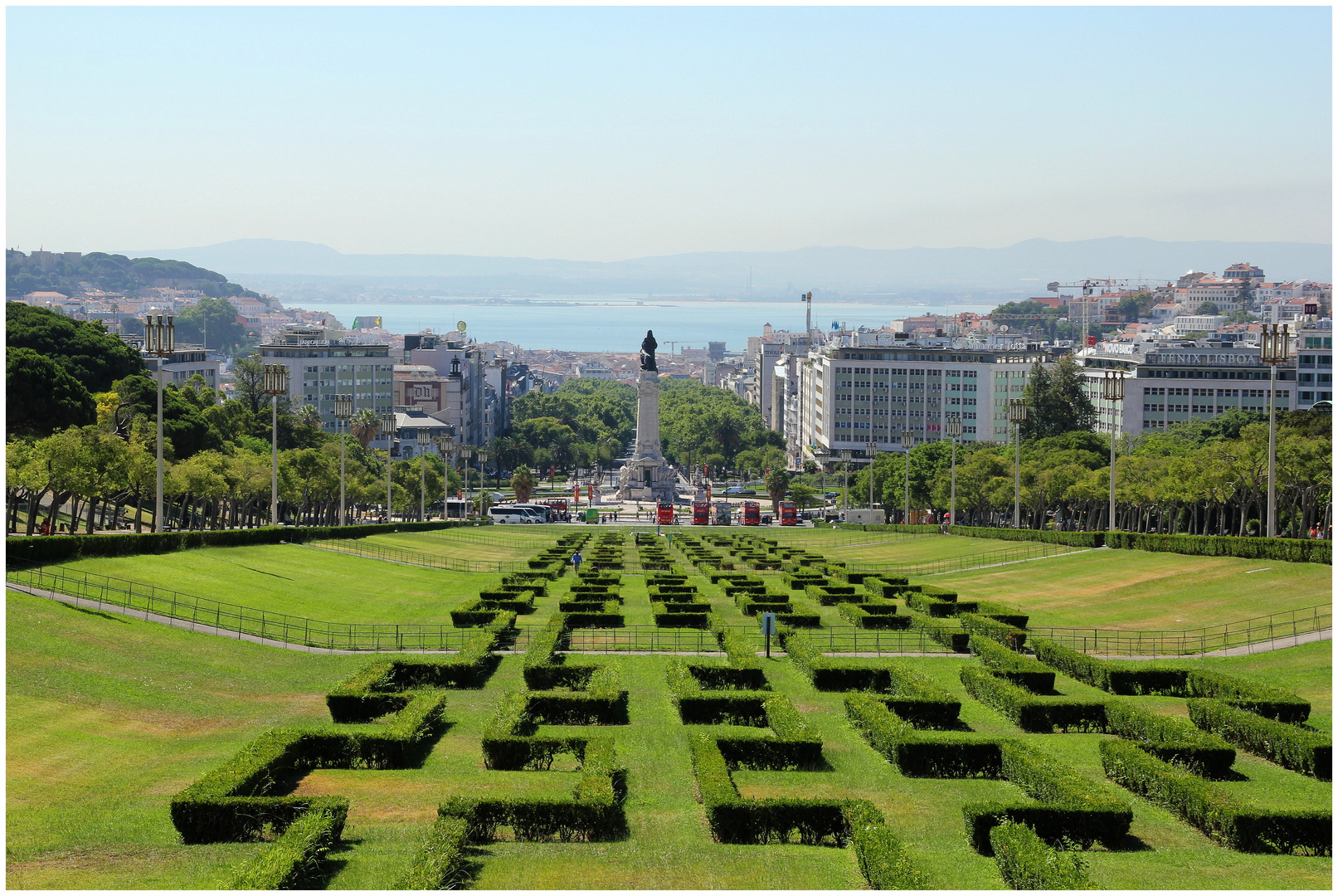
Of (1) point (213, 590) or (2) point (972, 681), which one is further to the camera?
(1) point (213, 590)

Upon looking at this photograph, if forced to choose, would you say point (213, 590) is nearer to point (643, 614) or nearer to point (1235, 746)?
point (643, 614)

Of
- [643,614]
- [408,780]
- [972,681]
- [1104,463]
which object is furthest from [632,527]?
[408,780]

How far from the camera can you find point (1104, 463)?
106438mm

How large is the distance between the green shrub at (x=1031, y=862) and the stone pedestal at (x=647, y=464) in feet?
429

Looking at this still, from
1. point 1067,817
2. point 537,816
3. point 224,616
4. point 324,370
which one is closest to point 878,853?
point 1067,817

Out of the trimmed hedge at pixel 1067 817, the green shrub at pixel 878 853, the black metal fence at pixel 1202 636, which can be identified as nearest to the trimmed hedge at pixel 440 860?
the green shrub at pixel 878 853

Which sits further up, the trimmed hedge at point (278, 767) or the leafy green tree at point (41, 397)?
the leafy green tree at point (41, 397)

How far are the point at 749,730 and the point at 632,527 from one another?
287 ft

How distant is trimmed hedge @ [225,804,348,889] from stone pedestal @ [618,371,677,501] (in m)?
131

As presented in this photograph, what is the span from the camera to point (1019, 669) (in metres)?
34.2

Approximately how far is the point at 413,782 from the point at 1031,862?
12.0 metres

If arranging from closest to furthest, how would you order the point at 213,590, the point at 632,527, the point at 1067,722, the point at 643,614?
the point at 1067,722
the point at 213,590
the point at 643,614
the point at 632,527

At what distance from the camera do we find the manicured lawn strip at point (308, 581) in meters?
43.6

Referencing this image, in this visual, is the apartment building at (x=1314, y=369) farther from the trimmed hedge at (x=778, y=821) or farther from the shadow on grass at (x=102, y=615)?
the trimmed hedge at (x=778, y=821)
